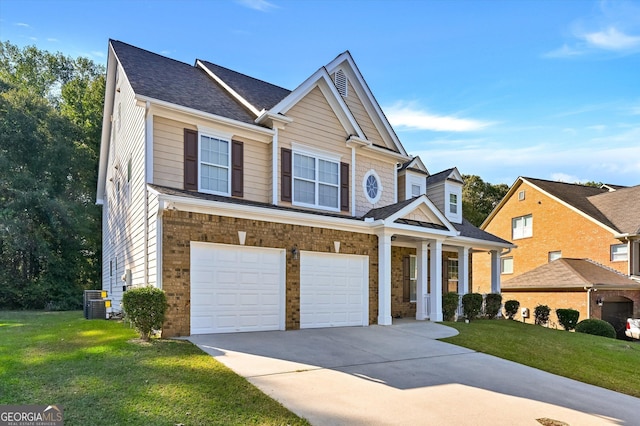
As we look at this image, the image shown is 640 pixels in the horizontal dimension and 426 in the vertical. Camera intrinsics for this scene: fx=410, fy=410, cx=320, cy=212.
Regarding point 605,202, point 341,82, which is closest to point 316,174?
point 341,82

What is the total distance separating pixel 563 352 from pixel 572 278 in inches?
472

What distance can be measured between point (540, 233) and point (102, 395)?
2730cm

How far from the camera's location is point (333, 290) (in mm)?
12086

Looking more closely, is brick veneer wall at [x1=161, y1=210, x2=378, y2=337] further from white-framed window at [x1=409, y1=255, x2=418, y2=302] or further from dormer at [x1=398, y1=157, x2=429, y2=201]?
dormer at [x1=398, y1=157, x2=429, y2=201]

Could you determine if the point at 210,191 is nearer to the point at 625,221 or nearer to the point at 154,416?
the point at 154,416

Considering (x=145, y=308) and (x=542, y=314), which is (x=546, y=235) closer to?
(x=542, y=314)

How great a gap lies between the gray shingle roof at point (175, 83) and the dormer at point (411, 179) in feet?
24.0

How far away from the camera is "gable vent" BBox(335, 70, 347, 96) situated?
49.9 feet

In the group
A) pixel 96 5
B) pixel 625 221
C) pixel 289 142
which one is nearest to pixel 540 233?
pixel 625 221

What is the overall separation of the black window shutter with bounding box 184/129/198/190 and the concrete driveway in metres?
4.05

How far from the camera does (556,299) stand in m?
21.2

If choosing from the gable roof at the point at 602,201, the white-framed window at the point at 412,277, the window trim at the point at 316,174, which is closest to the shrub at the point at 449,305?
the white-framed window at the point at 412,277

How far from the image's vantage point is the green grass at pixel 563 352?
8.28 m

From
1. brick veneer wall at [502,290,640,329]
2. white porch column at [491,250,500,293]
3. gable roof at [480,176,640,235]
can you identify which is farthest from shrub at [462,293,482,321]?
gable roof at [480,176,640,235]
